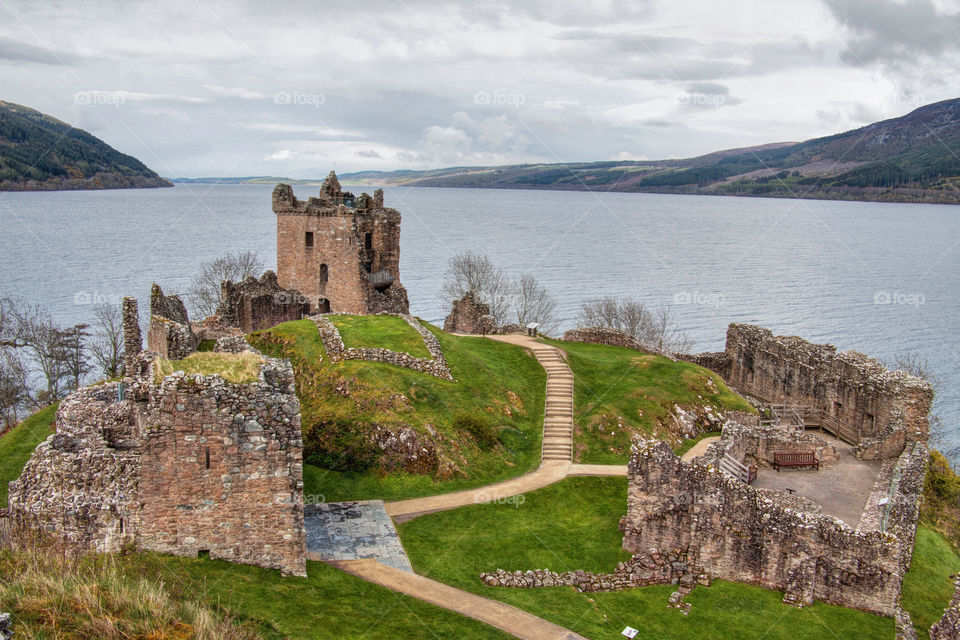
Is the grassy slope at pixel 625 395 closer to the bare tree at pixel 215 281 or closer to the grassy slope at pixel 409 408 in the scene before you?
the grassy slope at pixel 409 408

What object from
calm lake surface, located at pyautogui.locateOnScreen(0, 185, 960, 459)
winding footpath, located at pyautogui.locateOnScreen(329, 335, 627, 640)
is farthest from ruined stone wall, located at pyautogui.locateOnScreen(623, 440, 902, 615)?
calm lake surface, located at pyautogui.locateOnScreen(0, 185, 960, 459)

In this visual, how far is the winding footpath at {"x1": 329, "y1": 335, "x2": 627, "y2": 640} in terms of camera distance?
18547mm

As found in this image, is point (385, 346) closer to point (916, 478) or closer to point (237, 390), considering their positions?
point (237, 390)

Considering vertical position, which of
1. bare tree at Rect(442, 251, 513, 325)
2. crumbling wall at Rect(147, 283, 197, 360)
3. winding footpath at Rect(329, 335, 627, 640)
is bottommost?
winding footpath at Rect(329, 335, 627, 640)

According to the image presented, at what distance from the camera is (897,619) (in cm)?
2036

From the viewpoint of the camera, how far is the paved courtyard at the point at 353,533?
20484 mm

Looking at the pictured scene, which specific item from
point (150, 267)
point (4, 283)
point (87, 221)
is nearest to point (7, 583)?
point (4, 283)

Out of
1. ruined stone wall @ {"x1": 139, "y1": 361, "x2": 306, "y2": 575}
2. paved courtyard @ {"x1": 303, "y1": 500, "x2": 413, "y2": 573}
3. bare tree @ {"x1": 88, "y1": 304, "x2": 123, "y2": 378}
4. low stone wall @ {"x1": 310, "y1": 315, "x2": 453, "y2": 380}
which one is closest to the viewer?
ruined stone wall @ {"x1": 139, "y1": 361, "x2": 306, "y2": 575}

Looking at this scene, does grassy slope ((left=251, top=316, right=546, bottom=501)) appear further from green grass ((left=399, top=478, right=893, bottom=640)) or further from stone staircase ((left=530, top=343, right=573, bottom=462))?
green grass ((left=399, top=478, right=893, bottom=640))

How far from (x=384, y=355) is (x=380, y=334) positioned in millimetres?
2582

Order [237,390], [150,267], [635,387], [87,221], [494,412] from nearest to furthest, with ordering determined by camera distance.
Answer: [237,390], [494,412], [635,387], [150,267], [87,221]

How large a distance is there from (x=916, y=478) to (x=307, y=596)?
22915 millimetres

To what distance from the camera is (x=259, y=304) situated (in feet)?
141

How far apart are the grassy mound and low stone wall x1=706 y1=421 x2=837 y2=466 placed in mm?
17951
